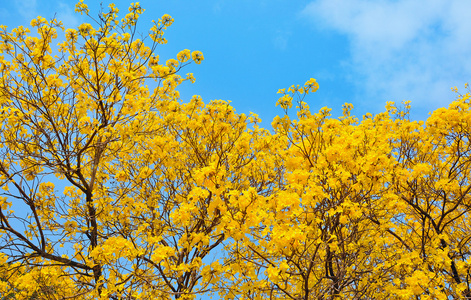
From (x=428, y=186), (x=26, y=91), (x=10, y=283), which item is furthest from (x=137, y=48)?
(x=428, y=186)

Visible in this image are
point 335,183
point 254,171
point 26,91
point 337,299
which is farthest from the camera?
point 254,171

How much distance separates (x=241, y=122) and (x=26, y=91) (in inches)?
133

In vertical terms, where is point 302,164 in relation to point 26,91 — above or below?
below

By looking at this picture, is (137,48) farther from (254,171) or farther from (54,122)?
(254,171)

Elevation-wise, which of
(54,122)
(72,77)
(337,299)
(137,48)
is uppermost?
(137,48)

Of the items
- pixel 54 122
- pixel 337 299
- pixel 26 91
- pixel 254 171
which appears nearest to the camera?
pixel 337 299

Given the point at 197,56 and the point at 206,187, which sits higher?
the point at 197,56

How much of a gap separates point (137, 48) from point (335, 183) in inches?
157

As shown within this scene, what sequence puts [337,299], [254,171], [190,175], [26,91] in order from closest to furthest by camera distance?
[337,299], [26,91], [190,175], [254,171]

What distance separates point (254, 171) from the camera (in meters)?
6.73

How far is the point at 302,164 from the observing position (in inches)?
181

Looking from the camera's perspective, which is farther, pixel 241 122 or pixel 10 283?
pixel 241 122

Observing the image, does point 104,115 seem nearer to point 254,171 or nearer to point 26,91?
point 26,91

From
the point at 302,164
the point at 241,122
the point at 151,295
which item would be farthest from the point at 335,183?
the point at 151,295
